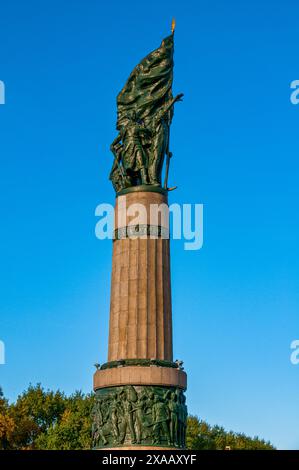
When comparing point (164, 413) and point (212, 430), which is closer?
point (164, 413)

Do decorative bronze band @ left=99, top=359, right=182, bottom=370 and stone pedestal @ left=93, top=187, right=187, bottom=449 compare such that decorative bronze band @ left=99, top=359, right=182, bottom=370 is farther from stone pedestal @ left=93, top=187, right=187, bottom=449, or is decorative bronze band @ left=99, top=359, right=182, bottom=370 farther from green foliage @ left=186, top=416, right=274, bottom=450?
green foliage @ left=186, top=416, right=274, bottom=450

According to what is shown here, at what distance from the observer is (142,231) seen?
30.5 metres

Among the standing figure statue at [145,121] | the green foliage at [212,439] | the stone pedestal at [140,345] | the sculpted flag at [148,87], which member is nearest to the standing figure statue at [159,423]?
the stone pedestal at [140,345]

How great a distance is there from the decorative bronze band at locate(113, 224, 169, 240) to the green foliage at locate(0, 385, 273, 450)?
2795 cm

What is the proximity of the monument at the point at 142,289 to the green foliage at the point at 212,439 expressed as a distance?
3431 centimetres

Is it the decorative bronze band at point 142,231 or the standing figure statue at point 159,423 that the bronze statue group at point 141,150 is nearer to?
the decorative bronze band at point 142,231

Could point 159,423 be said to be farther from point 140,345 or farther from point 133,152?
point 133,152

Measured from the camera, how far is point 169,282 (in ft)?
99.9

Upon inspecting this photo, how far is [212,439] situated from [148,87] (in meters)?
41.6

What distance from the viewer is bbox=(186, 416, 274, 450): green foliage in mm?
63303

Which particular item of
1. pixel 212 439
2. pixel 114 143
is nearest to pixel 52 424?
pixel 212 439
